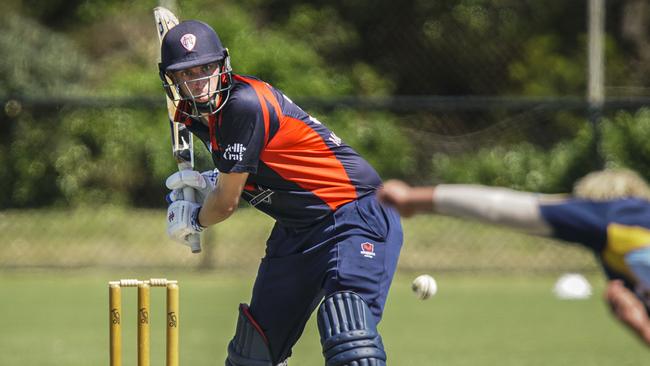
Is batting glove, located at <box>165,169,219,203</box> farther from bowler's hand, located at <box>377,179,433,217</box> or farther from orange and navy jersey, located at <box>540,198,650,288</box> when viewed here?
orange and navy jersey, located at <box>540,198,650,288</box>

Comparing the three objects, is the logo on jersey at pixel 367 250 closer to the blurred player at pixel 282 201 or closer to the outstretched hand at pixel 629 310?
the blurred player at pixel 282 201

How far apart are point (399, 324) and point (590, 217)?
541 centimetres

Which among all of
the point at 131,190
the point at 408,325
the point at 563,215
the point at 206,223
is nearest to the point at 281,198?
the point at 206,223

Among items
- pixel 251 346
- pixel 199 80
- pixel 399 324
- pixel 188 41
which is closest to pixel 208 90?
pixel 199 80

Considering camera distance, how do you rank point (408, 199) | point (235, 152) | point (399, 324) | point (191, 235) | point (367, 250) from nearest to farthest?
1. point (408, 199)
2. point (235, 152)
3. point (367, 250)
4. point (191, 235)
5. point (399, 324)

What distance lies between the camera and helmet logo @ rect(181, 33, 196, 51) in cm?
464

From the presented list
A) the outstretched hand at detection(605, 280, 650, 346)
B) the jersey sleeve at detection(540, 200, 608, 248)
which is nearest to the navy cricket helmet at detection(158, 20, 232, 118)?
the jersey sleeve at detection(540, 200, 608, 248)

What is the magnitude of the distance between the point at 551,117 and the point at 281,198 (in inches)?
303

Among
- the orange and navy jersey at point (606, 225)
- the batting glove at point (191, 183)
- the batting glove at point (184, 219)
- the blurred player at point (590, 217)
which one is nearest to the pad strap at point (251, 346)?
the batting glove at point (184, 219)

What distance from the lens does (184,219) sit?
494cm

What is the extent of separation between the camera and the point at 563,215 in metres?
3.28

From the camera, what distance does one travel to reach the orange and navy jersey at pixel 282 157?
4613 mm

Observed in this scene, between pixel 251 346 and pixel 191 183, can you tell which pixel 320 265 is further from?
pixel 191 183

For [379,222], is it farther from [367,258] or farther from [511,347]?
[511,347]
